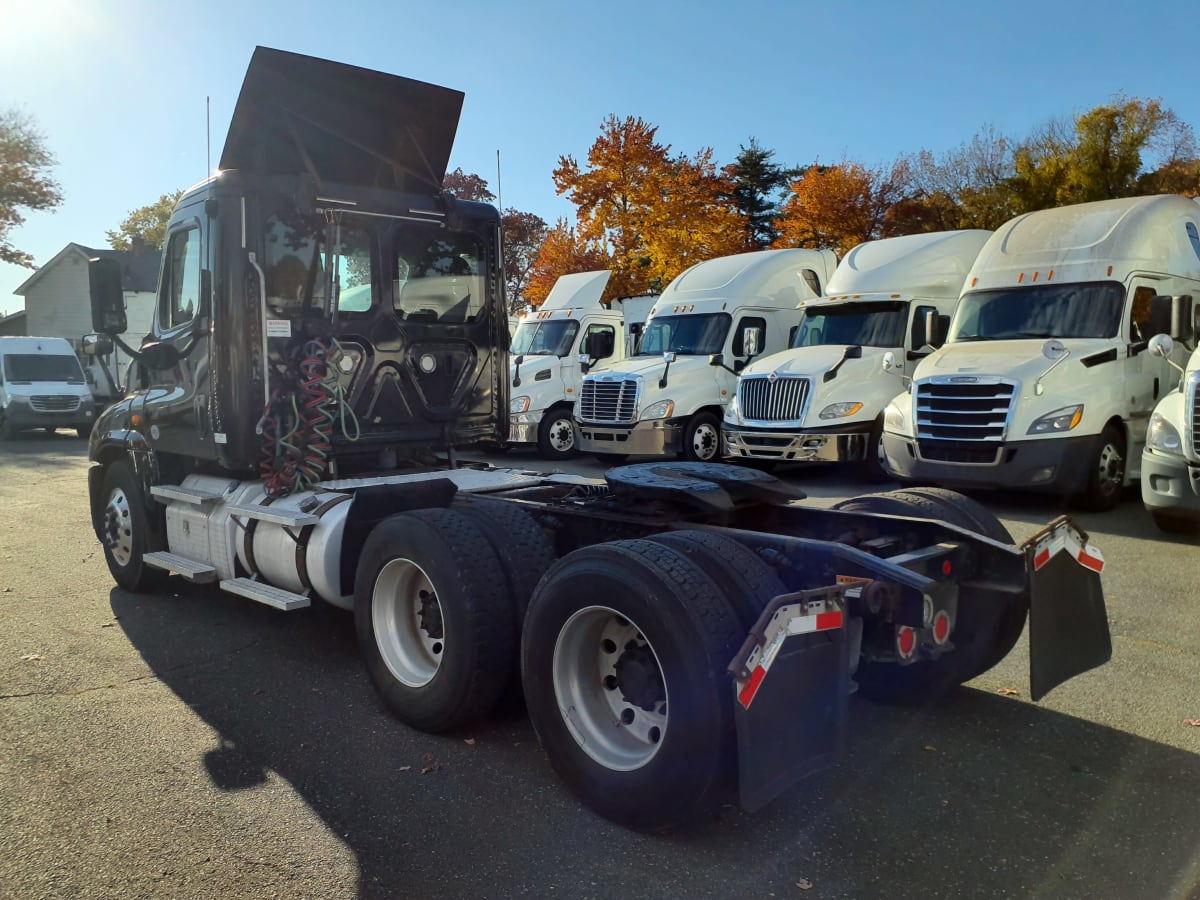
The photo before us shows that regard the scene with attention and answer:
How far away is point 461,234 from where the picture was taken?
253 inches

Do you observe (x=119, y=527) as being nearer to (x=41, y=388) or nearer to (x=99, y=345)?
(x=99, y=345)

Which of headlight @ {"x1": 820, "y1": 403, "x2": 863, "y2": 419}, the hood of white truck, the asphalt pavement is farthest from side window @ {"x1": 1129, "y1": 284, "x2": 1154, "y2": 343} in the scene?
the asphalt pavement

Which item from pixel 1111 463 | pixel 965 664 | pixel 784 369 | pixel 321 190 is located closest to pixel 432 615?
pixel 965 664

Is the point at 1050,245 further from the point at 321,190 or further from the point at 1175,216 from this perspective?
the point at 321,190

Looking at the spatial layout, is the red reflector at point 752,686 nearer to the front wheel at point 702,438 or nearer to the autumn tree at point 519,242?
the front wheel at point 702,438

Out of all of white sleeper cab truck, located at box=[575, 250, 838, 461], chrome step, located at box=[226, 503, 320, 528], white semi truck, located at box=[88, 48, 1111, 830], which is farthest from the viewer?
white sleeper cab truck, located at box=[575, 250, 838, 461]

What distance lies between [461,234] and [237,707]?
134 inches

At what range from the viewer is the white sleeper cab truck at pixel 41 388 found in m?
23.3

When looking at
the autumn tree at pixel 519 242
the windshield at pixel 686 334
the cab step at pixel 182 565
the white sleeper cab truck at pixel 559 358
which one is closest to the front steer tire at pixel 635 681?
the cab step at pixel 182 565

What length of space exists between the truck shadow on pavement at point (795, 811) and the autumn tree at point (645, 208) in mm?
25642

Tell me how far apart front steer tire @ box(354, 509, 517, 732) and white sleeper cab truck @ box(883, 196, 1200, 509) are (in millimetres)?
7186

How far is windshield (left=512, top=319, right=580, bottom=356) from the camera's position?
56.1ft

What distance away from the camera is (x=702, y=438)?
14875 mm

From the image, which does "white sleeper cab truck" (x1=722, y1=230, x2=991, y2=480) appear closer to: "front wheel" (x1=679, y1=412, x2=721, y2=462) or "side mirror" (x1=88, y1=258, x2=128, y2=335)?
"front wheel" (x1=679, y1=412, x2=721, y2=462)
